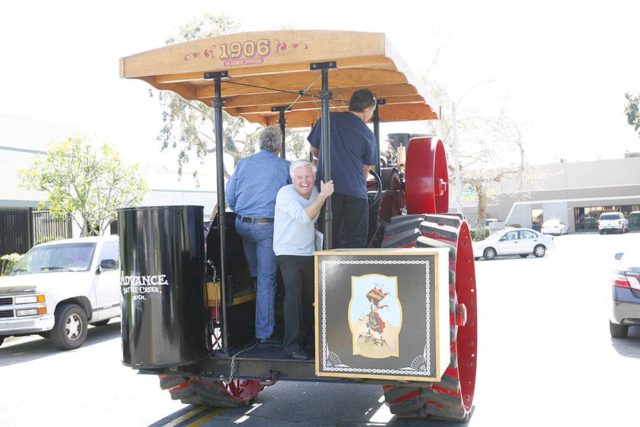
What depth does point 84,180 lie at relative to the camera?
1933 cm

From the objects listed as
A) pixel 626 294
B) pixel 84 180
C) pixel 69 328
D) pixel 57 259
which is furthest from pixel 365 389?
pixel 84 180

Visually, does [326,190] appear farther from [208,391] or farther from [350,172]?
[208,391]

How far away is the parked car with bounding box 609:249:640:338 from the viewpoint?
27.6 feet

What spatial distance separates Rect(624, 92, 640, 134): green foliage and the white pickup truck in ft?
163

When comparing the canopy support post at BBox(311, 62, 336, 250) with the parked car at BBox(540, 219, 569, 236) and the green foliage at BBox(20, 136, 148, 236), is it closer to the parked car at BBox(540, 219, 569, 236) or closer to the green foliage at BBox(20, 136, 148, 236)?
the green foliage at BBox(20, 136, 148, 236)

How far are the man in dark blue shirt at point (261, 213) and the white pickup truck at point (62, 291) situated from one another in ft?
16.1

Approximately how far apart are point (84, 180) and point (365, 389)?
49.3 ft

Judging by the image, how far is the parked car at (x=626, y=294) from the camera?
8.42 meters

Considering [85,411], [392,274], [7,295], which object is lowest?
[85,411]

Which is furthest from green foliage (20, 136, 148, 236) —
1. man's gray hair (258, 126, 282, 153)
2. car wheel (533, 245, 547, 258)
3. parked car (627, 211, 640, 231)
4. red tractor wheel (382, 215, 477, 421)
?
parked car (627, 211, 640, 231)

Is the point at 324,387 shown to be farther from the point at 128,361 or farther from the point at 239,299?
the point at 128,361

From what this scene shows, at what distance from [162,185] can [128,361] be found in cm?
2609

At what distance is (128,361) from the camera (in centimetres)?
468

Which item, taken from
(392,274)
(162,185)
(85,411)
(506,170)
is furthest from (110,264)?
(506,170)
